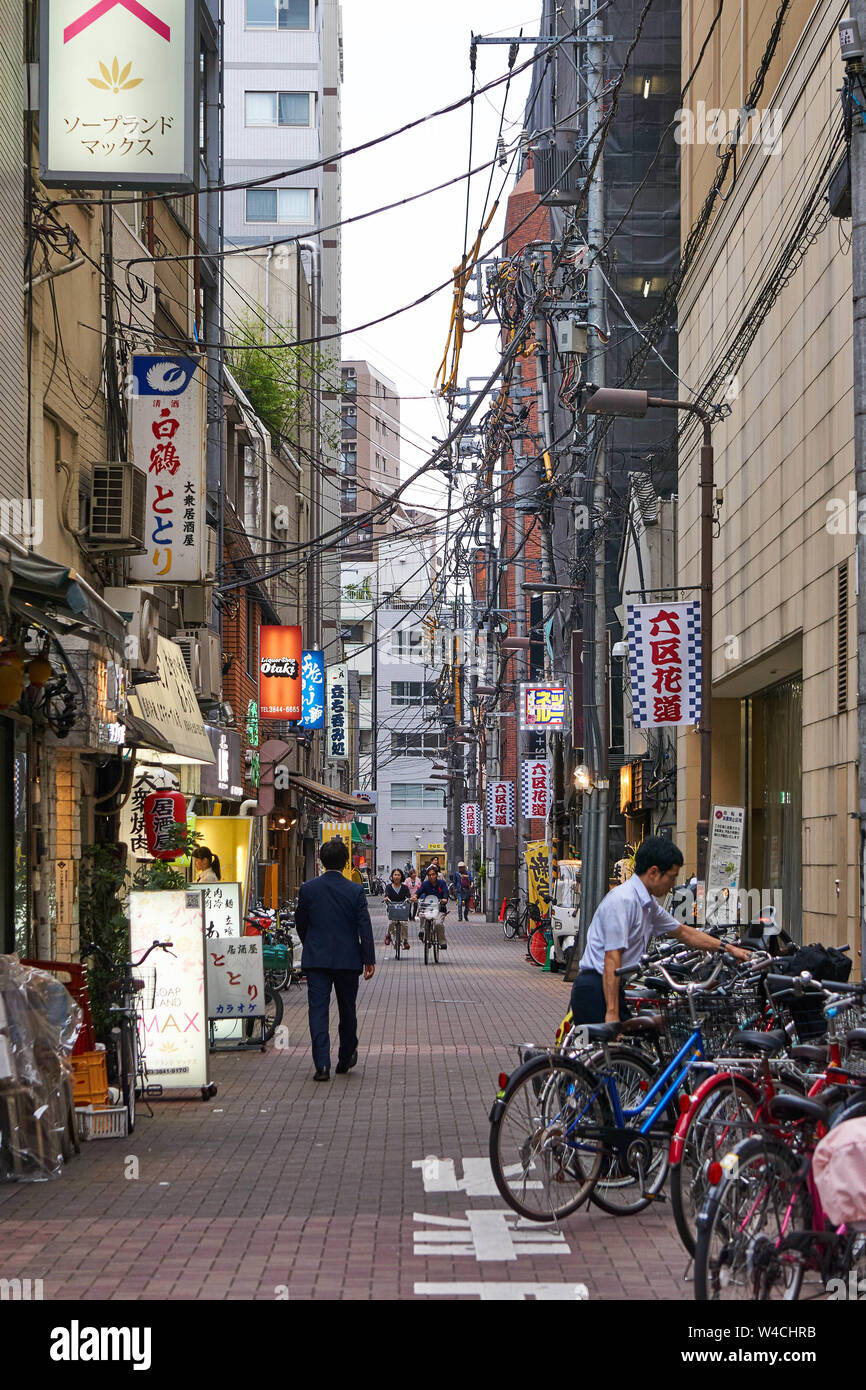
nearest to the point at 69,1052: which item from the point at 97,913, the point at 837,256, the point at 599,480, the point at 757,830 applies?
the point at 97,913

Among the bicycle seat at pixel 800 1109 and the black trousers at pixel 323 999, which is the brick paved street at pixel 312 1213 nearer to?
the black trousers at pixel 323 999

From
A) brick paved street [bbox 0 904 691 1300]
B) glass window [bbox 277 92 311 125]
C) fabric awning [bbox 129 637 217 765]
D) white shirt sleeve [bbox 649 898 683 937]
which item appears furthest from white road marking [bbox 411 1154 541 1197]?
glass window [bbox 277 92 311 125]

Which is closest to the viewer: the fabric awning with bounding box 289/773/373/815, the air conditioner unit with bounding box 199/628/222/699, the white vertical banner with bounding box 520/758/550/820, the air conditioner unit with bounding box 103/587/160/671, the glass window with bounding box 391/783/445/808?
the air conditioner unit with bounding box 103/587/160/671

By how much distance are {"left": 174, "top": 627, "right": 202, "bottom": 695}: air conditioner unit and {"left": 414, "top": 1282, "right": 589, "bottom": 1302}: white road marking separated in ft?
56.6

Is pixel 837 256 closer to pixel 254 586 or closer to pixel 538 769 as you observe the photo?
pixel 254 586

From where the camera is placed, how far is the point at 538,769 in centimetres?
4928

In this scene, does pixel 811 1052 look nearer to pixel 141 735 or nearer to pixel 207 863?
pixel 141 735

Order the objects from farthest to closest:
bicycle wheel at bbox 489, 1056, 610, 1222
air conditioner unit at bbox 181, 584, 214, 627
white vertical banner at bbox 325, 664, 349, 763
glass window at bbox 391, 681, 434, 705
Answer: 1. glass window at bbox 391, 681, 434, 705
2. white vertical banner at bbox 325, 664, 349, 763
3. air conditioner unit at bbox 181, 584, 214, 627
4. bicycle wheel at bbox 489, 1056, 610, 1222

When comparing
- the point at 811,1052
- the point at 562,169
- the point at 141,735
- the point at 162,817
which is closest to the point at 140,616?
the point at 141,735

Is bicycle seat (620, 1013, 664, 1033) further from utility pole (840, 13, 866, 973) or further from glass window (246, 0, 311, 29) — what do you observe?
glass window (246, 0, 311, 29)

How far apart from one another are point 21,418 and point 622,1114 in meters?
8.69

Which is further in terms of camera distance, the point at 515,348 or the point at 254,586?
the point at 254,586

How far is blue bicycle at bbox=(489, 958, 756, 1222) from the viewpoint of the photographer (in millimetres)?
8461

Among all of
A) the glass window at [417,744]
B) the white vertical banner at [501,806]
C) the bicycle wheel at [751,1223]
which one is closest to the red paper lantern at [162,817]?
the bicycle wheel at [751,1223]
